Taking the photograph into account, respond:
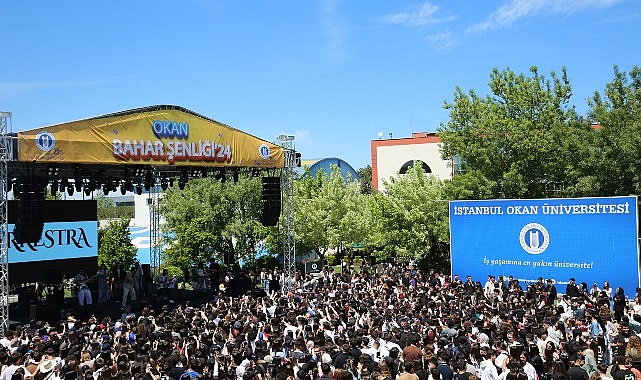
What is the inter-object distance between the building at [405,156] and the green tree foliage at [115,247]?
23032 millimetres

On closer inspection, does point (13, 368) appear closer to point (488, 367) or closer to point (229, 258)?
point (488, 367)

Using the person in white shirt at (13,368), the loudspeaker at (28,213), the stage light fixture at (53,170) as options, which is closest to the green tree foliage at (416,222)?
the stage light fixture at (53,170)

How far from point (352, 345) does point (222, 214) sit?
23.0 metres

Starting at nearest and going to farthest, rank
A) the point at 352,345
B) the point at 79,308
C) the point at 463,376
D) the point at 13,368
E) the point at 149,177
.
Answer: the point at 463,376 < the point at 13,368 < the point at 352,345 < the point at 79,308 < the point at 149,177

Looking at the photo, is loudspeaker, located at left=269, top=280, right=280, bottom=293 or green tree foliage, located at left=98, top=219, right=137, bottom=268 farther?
green tree foliage, located at left=98, top=219, right=137, bottom=268

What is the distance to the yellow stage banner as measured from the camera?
57.7ft

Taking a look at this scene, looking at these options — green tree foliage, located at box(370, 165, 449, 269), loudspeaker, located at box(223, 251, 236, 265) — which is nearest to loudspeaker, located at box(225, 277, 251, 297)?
loudspeaker, located at box(223, 251, 236, 265)

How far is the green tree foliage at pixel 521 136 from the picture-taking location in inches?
1090

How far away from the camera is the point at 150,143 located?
19.9m

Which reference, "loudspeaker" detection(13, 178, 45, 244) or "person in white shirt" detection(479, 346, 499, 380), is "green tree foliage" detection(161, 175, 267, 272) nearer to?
"loudspeaker" detection(13, 178, 45, 244)

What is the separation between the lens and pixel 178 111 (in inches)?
817

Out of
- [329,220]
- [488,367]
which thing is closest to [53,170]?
[329,220]

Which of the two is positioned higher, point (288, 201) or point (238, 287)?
point (288, 201)

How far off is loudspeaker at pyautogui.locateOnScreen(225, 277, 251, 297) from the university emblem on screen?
10.9 meters
